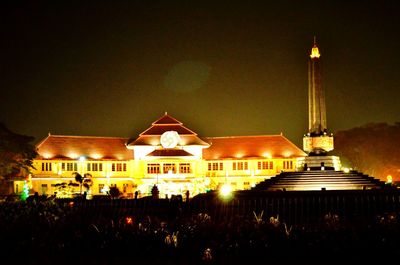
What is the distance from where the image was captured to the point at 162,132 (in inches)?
2488

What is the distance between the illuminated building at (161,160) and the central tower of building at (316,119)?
16737 millimetres

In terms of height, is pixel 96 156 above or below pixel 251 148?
below

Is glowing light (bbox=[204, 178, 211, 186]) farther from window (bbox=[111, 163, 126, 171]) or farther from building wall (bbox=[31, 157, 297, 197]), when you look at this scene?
window (bbox=[111, 163, 126, 171])

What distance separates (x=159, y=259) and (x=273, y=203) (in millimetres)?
8249

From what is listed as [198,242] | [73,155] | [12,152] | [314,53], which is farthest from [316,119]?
[73,155]

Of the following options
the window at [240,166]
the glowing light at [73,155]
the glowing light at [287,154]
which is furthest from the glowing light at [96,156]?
the glowing light at [287,154]

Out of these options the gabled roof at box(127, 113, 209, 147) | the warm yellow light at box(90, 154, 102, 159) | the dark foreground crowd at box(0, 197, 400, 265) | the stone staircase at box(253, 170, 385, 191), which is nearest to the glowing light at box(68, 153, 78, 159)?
the warm yellow light at box(90, 154, 102, 159)

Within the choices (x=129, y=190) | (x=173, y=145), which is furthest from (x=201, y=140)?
(x=129, y=190)

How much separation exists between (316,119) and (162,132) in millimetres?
21587

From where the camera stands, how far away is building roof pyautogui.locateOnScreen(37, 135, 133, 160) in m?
61.5

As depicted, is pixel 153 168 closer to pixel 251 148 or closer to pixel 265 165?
pixel 251 148

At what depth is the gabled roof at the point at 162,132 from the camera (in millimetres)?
62938

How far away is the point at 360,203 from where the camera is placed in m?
27.3

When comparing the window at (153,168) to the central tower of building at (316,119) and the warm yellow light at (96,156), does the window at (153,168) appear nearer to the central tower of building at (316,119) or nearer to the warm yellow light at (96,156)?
the warm yellow light at (96,156)
